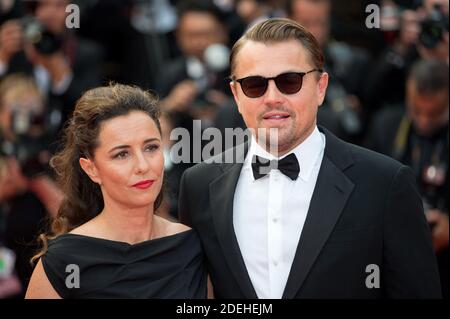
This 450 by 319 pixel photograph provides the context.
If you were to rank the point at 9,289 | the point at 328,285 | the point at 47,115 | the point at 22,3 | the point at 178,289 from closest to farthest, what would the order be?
the point at 328,285, the point at 178,289, the point at 9,289, the point at 47,115, the point at 22,3

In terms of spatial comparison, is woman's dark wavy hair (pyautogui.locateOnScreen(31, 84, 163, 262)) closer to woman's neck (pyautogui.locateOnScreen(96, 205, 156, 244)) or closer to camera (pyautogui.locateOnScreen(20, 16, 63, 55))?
woman's neck (pyautogui.locateOnScreen(96, 205, 156, 244))

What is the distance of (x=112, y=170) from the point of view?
3.35m

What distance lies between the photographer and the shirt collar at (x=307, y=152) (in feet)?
10.8

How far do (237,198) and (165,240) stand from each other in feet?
1.22

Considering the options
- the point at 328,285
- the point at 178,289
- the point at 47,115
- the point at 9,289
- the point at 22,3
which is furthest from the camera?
the point at 22,3

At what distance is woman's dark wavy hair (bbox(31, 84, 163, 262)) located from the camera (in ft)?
11.3

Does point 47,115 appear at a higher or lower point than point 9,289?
higher

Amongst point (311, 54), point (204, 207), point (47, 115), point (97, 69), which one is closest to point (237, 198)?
point (204, 207)

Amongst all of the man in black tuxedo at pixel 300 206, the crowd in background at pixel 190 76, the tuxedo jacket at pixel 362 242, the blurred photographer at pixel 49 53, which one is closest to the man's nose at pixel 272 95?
the man in black tuxedo at pixel 300 206

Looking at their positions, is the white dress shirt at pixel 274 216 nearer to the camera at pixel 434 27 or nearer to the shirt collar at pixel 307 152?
the shirt collar at pixel 307 152

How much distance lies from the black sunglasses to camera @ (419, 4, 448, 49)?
2.32 m

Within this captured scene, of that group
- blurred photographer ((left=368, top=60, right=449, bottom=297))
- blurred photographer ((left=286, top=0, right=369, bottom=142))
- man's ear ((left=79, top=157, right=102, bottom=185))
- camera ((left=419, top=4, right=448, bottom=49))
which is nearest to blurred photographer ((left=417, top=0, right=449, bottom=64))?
camera ((left=419, top=4, right=448, bottom=49))

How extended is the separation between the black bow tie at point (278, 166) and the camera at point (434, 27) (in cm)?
240

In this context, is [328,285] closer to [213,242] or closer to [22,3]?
[213,242]
